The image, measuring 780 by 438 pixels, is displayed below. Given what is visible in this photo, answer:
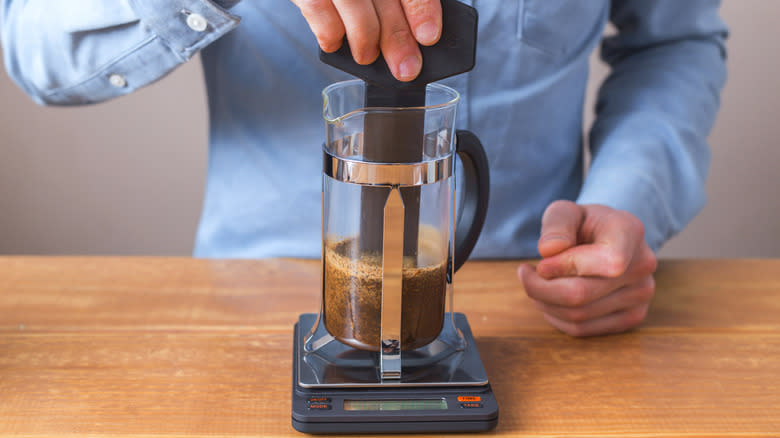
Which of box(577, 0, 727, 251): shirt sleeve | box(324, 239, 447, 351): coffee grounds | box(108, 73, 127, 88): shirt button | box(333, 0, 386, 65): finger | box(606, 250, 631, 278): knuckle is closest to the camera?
box(333, 0, 386, 65): finger

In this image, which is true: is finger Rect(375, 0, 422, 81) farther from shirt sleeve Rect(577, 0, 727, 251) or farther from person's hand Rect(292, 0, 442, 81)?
shirt sleeve Rect(577, 0, 727, 251)

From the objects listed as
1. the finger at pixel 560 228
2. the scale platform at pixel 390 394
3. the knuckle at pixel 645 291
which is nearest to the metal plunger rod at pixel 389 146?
the scale platform at pixel 390 394

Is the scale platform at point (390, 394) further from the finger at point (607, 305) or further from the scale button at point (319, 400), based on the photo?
the finger at point (607, 305)

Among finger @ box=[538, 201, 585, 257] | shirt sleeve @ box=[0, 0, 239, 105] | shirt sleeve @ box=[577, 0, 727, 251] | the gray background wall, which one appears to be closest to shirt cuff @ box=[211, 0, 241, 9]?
shirt sleeve @ box=[0, 0, 239, 105]

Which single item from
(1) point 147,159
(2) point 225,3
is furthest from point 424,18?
(1) point 147,159

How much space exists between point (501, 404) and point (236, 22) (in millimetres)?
512

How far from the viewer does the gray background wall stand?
1.98 metres

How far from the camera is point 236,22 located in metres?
0.82

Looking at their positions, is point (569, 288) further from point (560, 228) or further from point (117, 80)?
point (117, 80)

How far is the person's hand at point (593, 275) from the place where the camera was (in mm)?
816

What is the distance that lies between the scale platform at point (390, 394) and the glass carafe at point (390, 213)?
0.08ft

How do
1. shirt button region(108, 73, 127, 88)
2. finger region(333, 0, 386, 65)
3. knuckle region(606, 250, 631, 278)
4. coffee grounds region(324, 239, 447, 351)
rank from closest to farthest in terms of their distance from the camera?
finger region(333, 0, 386, 65) → coffee grounds region(324, 239, 447, 351) → knuckle region(606, 250, 631, 278) → shirt button region(108, 73, 127, 88)

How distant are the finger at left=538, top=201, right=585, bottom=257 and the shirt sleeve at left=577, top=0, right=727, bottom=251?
0.53ft

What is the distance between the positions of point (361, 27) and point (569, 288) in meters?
0.41
